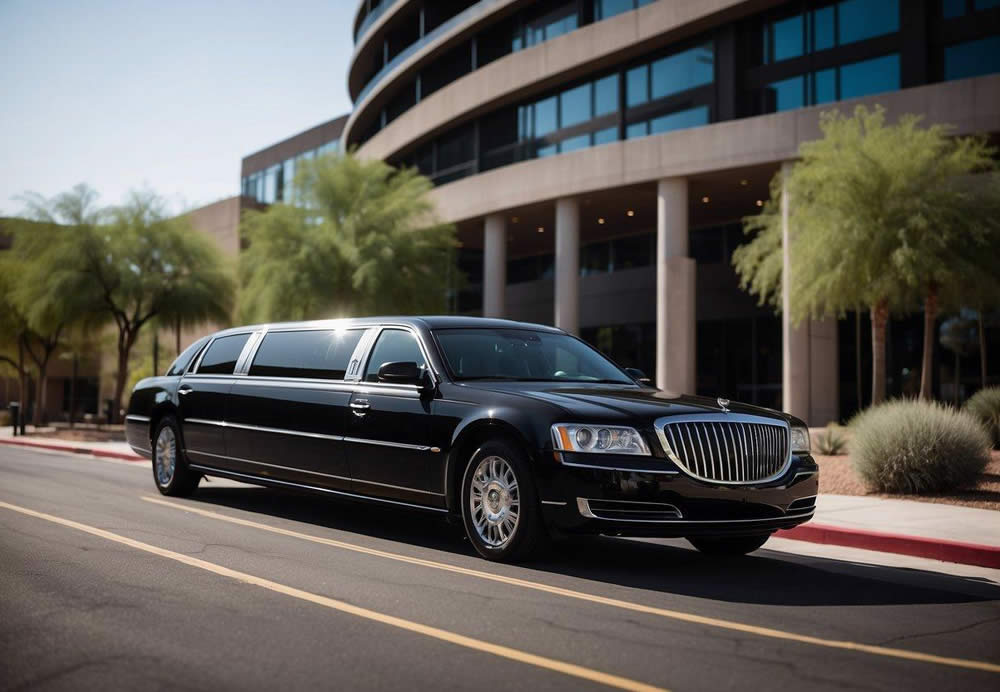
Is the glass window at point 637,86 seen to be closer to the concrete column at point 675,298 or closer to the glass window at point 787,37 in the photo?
the concrete column at point 675,298

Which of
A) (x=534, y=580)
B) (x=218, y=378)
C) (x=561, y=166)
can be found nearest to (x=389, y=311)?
(x=561, y=166)

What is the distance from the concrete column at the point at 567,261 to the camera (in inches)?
1297

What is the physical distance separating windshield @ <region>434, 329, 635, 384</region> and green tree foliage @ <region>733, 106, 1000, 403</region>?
492 inches

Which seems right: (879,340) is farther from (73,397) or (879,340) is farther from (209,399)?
(73,397)

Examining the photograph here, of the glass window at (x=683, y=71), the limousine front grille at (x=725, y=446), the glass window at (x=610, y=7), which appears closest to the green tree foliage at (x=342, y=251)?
the glass window at (x=610, y=7)

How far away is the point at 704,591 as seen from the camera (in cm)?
642

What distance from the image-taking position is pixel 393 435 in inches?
315

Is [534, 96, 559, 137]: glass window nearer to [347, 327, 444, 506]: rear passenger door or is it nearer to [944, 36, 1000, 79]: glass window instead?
[944, 36, 1000, 79]: glass window

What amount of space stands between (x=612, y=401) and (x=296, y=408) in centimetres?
338

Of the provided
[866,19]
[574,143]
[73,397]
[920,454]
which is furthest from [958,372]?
[73,397]

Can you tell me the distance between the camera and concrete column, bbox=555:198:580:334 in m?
32.9

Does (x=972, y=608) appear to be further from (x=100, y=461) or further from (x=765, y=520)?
(x=100, y=461)

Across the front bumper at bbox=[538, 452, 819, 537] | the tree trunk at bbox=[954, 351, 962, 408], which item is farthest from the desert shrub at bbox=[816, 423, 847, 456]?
the tree trunk at bbox=[954, 351, 962, 408]

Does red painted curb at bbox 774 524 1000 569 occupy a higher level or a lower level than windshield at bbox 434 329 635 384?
lower
